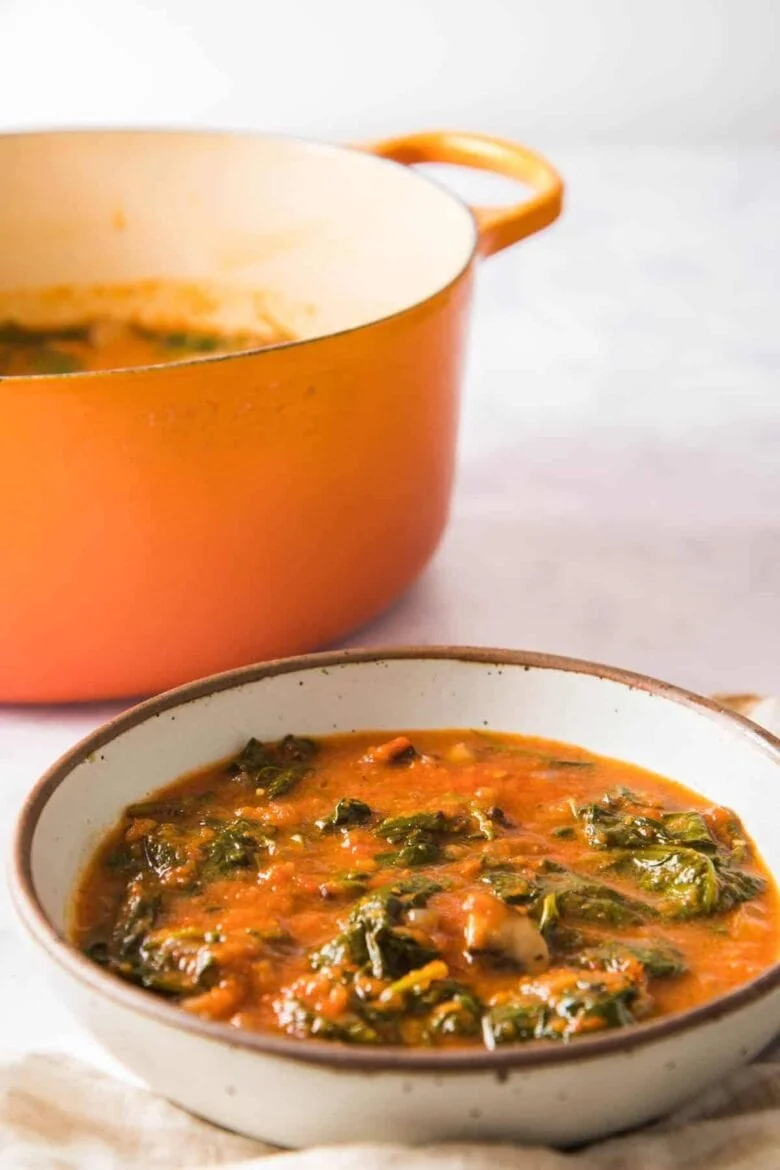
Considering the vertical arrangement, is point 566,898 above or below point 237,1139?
above

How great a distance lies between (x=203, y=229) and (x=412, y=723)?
4.48 ft

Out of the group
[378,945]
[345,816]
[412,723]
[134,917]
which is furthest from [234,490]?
[378,945]

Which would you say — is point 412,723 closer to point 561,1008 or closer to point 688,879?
point 688,879

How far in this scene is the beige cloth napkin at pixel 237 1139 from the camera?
1354mm

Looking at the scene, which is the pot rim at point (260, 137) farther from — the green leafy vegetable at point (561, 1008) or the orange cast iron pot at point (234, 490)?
the green leafy vegetable at point (561, 1008)

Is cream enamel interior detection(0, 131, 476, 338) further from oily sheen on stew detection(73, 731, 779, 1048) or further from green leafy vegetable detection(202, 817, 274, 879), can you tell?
green leafy vegetable detection(202, 817, 274, 879)

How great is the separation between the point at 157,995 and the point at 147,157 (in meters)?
1.88

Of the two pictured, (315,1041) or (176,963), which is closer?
(315,1041)

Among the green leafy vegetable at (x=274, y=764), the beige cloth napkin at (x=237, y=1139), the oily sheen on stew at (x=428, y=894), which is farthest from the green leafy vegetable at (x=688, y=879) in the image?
the green leafy vegetable at (x=274, y=764)

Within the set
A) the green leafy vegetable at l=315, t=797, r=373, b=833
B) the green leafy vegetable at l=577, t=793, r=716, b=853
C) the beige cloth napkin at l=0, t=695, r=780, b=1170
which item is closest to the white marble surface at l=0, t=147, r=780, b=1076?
the beige cloth napkin at l=0, t=695, r=780, b=1170

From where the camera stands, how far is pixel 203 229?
3.05m

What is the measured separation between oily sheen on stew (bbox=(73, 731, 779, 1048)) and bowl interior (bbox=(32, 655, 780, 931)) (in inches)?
0.9

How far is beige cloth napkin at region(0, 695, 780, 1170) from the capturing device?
135 cm

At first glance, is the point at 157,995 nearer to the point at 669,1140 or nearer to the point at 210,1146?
the point at 210,1146
